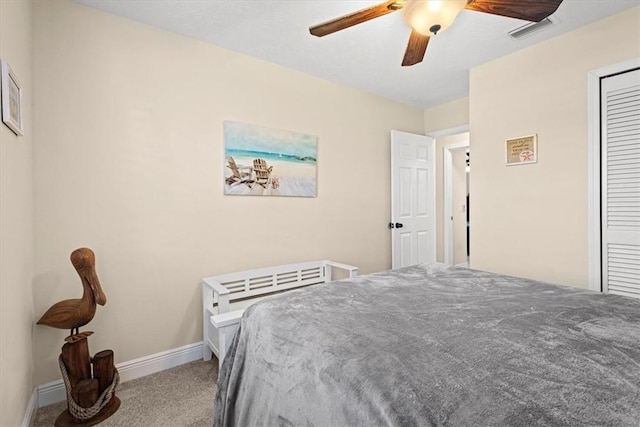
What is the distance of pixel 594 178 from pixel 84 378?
3.79 metres

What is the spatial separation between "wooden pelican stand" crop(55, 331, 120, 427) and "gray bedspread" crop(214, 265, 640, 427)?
86cm

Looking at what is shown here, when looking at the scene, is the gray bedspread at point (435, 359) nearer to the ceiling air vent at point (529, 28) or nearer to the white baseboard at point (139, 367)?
the white baseboard at point (139, 367)

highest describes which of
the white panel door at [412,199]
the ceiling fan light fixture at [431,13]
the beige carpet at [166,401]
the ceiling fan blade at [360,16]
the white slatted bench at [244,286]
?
the ceiling fan blade at [360,16]

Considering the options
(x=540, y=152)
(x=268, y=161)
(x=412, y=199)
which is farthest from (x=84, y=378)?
(x=540, y=152)

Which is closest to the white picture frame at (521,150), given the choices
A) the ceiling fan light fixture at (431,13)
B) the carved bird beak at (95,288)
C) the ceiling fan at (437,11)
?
the ceiling fan at (437,11)

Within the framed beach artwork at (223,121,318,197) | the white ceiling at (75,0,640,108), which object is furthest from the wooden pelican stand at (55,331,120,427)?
the white ceiling at (75,0,640,108)

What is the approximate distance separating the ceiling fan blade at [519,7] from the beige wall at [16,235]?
222 cm

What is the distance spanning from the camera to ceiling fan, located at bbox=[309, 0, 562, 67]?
54.8 inches

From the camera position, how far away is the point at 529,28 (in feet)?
7.71

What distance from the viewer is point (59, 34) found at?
1.94 m

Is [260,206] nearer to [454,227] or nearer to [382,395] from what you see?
[382,395]

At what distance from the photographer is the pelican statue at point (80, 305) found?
69.0 inches

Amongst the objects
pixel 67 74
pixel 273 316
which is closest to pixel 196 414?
pixel 273 316

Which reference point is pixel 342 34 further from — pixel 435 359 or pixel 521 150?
pixel 435 359
